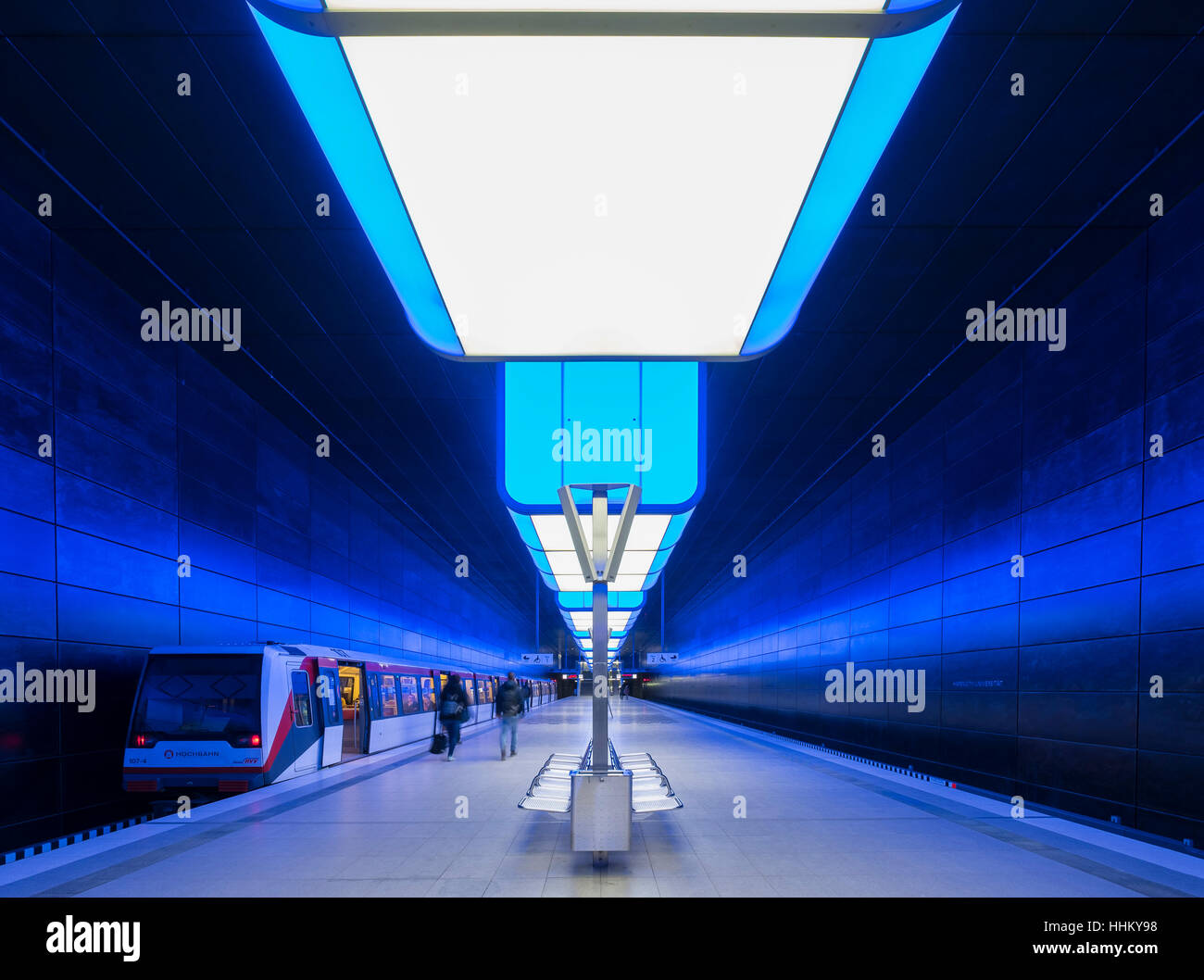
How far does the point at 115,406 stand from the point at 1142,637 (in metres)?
11.2

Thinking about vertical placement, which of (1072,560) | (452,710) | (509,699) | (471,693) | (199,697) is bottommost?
(471,693)

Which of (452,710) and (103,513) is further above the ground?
(103,513)

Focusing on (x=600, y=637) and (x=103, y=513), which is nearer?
(x=600, y=637)

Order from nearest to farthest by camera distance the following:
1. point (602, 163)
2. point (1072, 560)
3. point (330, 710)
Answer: point (602, 163) → point (1072, 560) → point (330, 710)

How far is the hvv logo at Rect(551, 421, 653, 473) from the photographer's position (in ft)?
40.1

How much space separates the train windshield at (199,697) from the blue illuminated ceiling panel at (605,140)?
6.10 meters

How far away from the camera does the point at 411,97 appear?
18.4 ft

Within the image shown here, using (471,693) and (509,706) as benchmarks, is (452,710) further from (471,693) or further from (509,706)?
(471,693)

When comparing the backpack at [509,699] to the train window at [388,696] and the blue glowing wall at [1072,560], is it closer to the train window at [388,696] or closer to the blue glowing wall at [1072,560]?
the train window at [388,696]

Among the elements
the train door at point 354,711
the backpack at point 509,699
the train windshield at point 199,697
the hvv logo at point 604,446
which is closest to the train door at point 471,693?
the train door at point 354,711

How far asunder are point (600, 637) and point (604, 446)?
16.9 feet

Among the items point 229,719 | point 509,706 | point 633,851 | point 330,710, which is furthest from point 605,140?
point 509,706

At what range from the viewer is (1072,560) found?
390 inches

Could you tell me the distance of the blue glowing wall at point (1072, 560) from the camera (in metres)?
7.91
